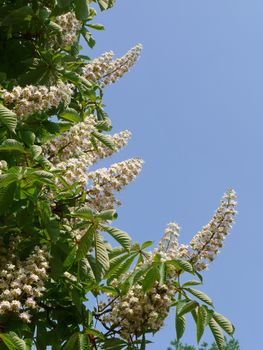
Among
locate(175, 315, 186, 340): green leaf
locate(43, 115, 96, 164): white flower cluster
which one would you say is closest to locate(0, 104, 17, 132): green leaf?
locate(43, 115, 96, 164): white flower cluster

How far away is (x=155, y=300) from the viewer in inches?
132

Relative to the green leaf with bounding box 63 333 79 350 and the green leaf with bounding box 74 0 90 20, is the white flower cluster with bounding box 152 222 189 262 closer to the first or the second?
the green leaf with bounding box 63 333 79 350

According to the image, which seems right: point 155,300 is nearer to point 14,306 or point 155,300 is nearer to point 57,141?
point 14,306

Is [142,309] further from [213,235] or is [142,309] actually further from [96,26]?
[96,26]

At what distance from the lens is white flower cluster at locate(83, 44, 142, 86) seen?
5.54 m

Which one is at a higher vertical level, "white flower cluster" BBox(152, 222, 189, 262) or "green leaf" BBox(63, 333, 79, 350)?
"white flower cluster" BBox(152, 222, 189, 262)

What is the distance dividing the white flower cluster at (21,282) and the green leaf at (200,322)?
1.00 metres

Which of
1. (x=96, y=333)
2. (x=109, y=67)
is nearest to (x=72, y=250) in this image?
(x=96, y=333)

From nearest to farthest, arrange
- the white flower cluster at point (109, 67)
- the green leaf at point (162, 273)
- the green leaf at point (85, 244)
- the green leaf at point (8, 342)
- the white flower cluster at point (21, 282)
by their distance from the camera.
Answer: the green leaf at point (8, 342), the white flower cluster at point (21, 282), the green leaf at point (162, 273), the green leaf at point (85, 244), the white flower cluster at point (109, 67)

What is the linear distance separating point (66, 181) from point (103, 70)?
7.60 feet

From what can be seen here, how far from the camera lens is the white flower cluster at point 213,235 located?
12.3 ft

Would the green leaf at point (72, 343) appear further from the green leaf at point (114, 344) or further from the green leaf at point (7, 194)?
the green leaf at point (7, 194)

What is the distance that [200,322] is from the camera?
351 centimetres

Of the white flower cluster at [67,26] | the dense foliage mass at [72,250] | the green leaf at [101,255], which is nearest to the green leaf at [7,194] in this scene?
the dense foliage mass at [72,250]
